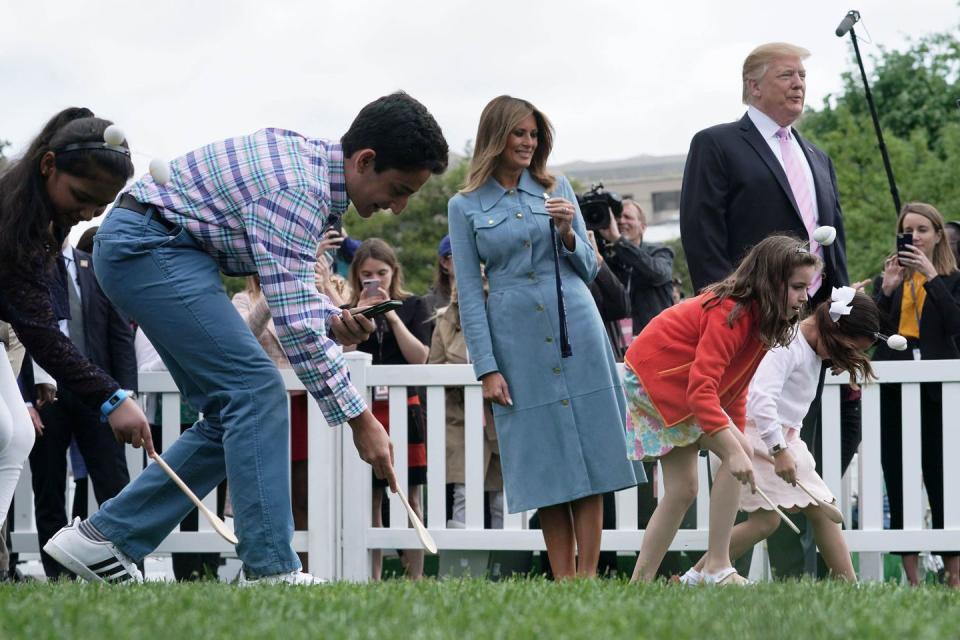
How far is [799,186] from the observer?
255 inches

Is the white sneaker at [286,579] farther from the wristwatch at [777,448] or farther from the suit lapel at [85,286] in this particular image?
the suit lapel at [85,286]

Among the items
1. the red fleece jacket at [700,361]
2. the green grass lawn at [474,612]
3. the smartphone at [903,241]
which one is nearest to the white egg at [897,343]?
the red fleece jacket at [700,361]

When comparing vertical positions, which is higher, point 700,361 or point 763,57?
point 763,57

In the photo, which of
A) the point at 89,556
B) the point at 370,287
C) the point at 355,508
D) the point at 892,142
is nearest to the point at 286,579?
the point at 89,556

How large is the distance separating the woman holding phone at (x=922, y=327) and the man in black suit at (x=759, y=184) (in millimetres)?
1416

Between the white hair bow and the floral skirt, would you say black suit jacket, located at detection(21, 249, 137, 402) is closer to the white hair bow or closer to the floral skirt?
the floral skirt

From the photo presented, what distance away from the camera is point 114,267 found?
4945 millimetres

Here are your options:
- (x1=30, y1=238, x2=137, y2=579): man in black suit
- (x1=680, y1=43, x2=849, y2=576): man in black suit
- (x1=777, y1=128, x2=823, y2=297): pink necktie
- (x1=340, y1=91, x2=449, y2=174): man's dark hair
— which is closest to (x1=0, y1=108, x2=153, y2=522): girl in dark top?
(x1=340, y1=91, x2=449, y2=174): man's dark hair

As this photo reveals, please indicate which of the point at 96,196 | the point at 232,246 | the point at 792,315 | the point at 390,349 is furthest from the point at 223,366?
the point at 390,349

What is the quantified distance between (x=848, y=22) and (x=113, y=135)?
4.23 m

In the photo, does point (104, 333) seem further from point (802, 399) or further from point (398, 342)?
point (802, 399)

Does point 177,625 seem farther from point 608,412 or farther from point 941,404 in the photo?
point 941,404

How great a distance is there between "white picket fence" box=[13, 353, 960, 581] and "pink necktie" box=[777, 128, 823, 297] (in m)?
1.08

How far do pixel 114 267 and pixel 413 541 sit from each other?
2919 mm
